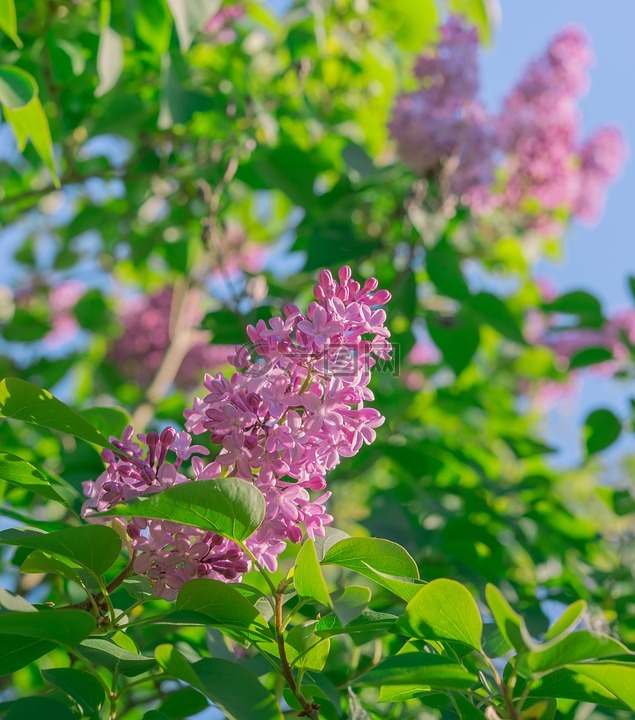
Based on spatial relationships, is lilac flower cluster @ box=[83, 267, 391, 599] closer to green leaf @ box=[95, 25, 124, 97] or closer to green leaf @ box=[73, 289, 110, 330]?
green leaf @ box=[95, 25, 124, 97]

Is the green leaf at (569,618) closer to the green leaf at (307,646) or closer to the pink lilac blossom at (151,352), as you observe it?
the green leaf at (307,646)

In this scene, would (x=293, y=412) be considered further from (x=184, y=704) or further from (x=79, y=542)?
(x=184, y=704)

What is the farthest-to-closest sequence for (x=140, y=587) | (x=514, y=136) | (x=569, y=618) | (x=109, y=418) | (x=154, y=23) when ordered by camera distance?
(x=514, y=136), (x=154, y=23), (x=109, y=418), (x=140, y=587), (x=569, y=618)

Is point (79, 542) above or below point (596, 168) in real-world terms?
below

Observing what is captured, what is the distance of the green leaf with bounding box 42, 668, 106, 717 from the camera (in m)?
0.81

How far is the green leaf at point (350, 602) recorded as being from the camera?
75 centimetres

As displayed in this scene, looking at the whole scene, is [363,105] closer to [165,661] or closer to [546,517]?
[546,517]

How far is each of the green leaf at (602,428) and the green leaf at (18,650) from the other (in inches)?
65.6

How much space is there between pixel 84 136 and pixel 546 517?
62.8 inches

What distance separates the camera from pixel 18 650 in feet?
2.60

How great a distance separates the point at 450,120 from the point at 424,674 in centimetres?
182

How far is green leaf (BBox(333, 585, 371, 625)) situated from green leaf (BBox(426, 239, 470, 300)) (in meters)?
1.19

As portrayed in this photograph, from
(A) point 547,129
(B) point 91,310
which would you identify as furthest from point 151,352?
(A) point 547,129

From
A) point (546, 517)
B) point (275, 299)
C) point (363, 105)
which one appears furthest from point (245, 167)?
point (546, 517)
